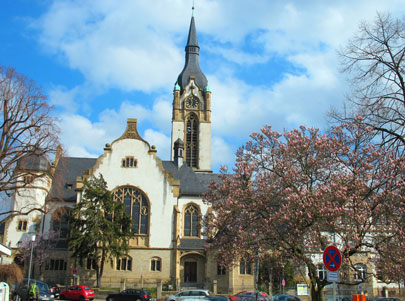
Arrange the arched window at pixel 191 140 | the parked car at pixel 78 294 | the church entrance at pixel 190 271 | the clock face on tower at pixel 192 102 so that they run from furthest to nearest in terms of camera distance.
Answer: the clock face on tower at pixel 192 102
the arched window at pixel 191 140
the church entrance at pixel 190 271
the parked car at pixel 78 294

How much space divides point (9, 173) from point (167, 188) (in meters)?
20.9

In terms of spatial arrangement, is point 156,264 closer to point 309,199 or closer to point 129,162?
point 129,162

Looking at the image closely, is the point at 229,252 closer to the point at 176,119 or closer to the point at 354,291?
the point at 354,291

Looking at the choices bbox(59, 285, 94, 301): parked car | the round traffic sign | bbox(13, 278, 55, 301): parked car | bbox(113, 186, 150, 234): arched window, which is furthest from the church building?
the round traffic sign

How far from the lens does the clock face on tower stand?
68.2 metres

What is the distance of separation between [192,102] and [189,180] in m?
23.2

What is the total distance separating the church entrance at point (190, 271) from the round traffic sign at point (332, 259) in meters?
33.3

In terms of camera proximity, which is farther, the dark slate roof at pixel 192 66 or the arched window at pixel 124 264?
the dark slate roof at pixel 192 66

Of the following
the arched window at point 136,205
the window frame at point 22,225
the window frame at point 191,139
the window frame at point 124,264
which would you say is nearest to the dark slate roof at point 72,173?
the window frame at point 22,225

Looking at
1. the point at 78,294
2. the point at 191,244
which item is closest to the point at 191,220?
the point at 191,244

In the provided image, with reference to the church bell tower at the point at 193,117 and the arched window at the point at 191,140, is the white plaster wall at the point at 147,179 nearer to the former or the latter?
the church bell tower at the point at 193,117

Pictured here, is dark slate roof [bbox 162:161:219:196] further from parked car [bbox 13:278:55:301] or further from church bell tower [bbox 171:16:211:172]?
parked car [bbox 13:278:55:301]

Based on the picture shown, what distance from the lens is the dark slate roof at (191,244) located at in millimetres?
42859

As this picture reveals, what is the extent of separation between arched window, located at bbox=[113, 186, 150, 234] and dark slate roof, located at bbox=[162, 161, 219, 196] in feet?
13.8
